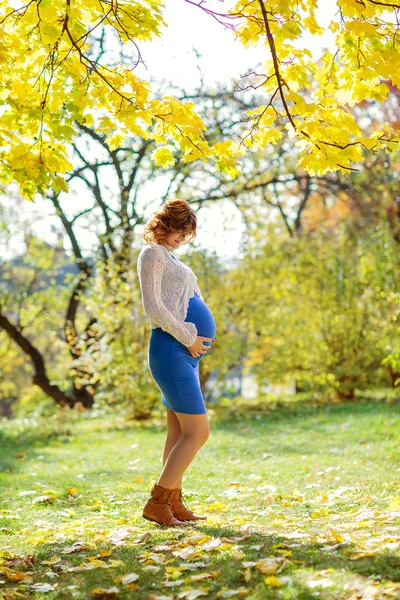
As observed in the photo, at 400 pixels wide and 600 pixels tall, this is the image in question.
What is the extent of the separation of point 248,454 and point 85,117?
4.39 m

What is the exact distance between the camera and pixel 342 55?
172 inches

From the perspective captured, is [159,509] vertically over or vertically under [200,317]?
under

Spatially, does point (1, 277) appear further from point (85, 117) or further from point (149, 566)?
point (149, 566)

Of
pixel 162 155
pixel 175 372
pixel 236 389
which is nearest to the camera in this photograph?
pixel 175 372

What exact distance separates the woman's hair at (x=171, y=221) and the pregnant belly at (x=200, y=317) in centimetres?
40

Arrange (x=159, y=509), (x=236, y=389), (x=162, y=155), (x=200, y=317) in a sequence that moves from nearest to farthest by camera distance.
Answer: (x=159, y=509) → (x=200, y=317) → (x=162, y=155) → (x=236, y=389)

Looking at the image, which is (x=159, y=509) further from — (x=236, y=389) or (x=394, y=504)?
(x=236, y=389)

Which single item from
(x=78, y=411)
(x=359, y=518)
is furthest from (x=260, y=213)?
(x=359, y=518)

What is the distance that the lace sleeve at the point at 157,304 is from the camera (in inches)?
154

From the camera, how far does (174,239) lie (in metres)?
4.21

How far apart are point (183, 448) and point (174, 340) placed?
0.60 metres

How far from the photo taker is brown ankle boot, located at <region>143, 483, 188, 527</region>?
401cm

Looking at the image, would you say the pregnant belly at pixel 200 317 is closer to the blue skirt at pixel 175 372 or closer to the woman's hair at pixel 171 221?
the blue skirt at pixel 175 372

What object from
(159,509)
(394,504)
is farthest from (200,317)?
(394,504)
